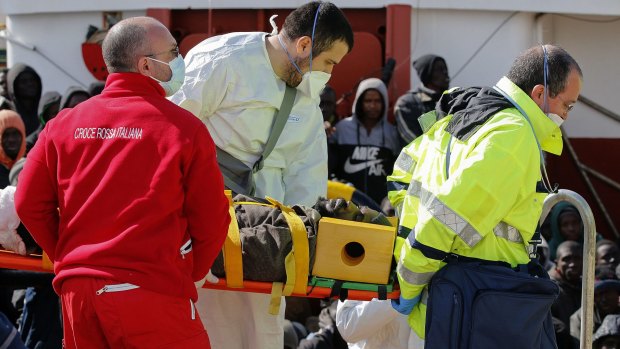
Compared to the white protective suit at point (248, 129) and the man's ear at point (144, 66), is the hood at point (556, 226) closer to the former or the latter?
the white protective suit at point (248, 129)

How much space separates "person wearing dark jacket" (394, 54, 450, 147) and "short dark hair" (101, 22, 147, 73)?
4.52m

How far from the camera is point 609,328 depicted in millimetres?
7148

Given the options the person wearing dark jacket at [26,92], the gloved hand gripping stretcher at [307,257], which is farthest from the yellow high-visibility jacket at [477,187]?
the person wearing dark jacket at [26,92]

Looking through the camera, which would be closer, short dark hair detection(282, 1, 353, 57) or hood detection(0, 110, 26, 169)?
short dark hair detection(282, 1, 353, 57)

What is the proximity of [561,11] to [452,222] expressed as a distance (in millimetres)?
5792

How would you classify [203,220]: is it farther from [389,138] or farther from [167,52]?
[389,138]

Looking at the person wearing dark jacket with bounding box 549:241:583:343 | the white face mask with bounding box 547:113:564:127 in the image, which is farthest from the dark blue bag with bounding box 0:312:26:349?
the person wearing dark jacket with bounding box 549:241:583:343

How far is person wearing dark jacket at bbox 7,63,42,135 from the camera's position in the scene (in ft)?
28.9

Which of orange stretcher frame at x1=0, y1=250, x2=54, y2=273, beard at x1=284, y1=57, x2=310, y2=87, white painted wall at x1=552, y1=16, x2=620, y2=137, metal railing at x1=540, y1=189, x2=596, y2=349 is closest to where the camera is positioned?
orange stretcher frame at x1=0, y1=250, x2=54, y2=273

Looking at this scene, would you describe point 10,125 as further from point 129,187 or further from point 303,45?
point 129,187

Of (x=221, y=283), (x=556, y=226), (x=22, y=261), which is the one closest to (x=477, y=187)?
(x=221, y=283)

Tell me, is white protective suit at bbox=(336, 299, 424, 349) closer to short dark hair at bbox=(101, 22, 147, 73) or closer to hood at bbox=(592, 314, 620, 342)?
short dark hair at bbox=(101, 22, 147, 73)

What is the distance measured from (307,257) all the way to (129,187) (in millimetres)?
1044

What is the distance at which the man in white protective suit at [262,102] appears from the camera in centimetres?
499
